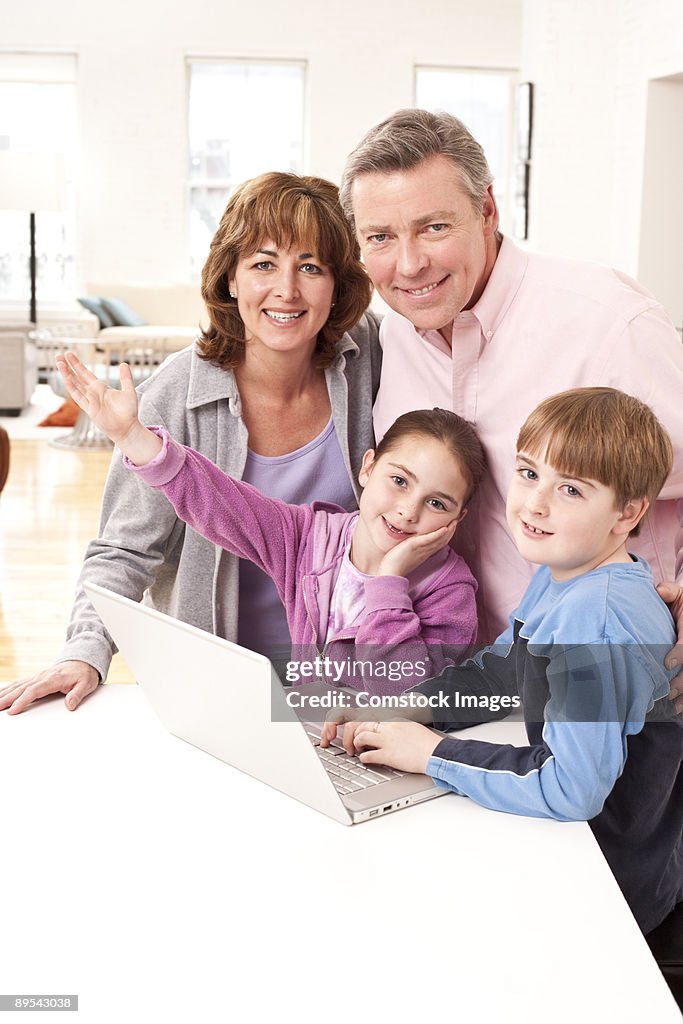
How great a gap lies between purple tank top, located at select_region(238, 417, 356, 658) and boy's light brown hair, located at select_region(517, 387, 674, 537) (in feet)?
2.33

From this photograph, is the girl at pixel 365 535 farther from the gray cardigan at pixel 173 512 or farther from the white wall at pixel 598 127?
the white wall at pixel 598 127

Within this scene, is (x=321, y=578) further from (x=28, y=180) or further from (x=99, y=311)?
(x=99, y=311)

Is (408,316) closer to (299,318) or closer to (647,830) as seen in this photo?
(299,318)

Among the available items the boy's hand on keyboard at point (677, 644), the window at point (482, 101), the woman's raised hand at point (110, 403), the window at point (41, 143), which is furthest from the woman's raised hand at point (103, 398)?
the window at point (482, 101)

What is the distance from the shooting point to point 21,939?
1048mm

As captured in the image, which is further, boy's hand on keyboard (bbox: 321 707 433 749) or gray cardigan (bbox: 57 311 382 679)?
gray cardigan (bbox: 57 311 382 679)

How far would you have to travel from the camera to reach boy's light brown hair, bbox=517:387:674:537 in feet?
4.49

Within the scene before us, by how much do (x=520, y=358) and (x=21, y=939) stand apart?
3.89 feet

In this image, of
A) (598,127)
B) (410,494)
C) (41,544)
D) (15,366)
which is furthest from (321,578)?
(15,366)

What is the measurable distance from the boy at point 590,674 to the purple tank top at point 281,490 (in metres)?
0.65

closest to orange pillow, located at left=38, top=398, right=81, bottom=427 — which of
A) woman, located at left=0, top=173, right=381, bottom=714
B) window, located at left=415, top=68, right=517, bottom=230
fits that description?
window, located at left=415, top=68, right=517, bottom=230

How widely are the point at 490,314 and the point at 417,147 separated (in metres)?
0.30

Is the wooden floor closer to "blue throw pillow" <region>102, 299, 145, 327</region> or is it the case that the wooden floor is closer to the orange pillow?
the orange pillow

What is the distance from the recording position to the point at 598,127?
7.07m
